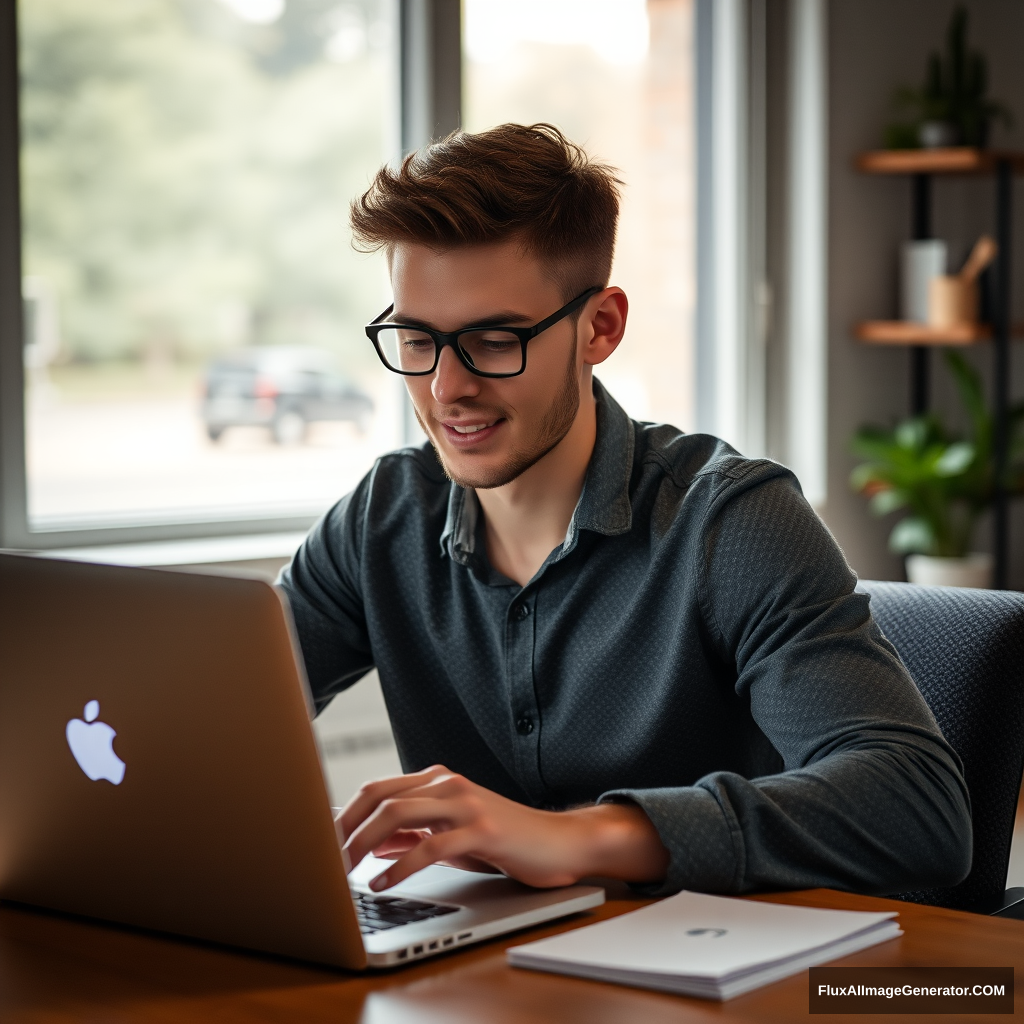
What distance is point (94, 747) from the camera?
94 centimetres

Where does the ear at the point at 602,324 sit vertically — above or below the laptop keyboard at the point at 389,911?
above

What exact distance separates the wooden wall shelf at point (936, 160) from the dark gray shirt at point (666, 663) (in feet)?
8.60

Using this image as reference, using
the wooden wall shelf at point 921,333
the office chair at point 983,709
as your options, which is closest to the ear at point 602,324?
the office chair at point 983,709

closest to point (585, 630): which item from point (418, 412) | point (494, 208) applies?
point (418, 412)

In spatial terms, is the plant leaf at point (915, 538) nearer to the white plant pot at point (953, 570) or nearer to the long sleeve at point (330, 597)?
the white plant pot at point (953, 570)

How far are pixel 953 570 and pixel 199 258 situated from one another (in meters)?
2.13

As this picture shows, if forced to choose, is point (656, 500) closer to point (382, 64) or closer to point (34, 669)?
point (34, 669)

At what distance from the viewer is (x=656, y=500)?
143 centimetres

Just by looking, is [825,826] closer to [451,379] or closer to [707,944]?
[707,944]

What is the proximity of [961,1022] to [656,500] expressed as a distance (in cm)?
71

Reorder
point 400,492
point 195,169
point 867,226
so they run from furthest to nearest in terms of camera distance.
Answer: point 867,226, point 195,169, point 400,492

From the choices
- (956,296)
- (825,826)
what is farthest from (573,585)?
(956,296)

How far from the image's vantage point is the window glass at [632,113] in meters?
3.53

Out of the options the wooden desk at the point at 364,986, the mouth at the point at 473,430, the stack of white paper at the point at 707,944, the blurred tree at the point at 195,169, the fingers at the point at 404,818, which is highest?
the blurred tree at the point at 195,169
